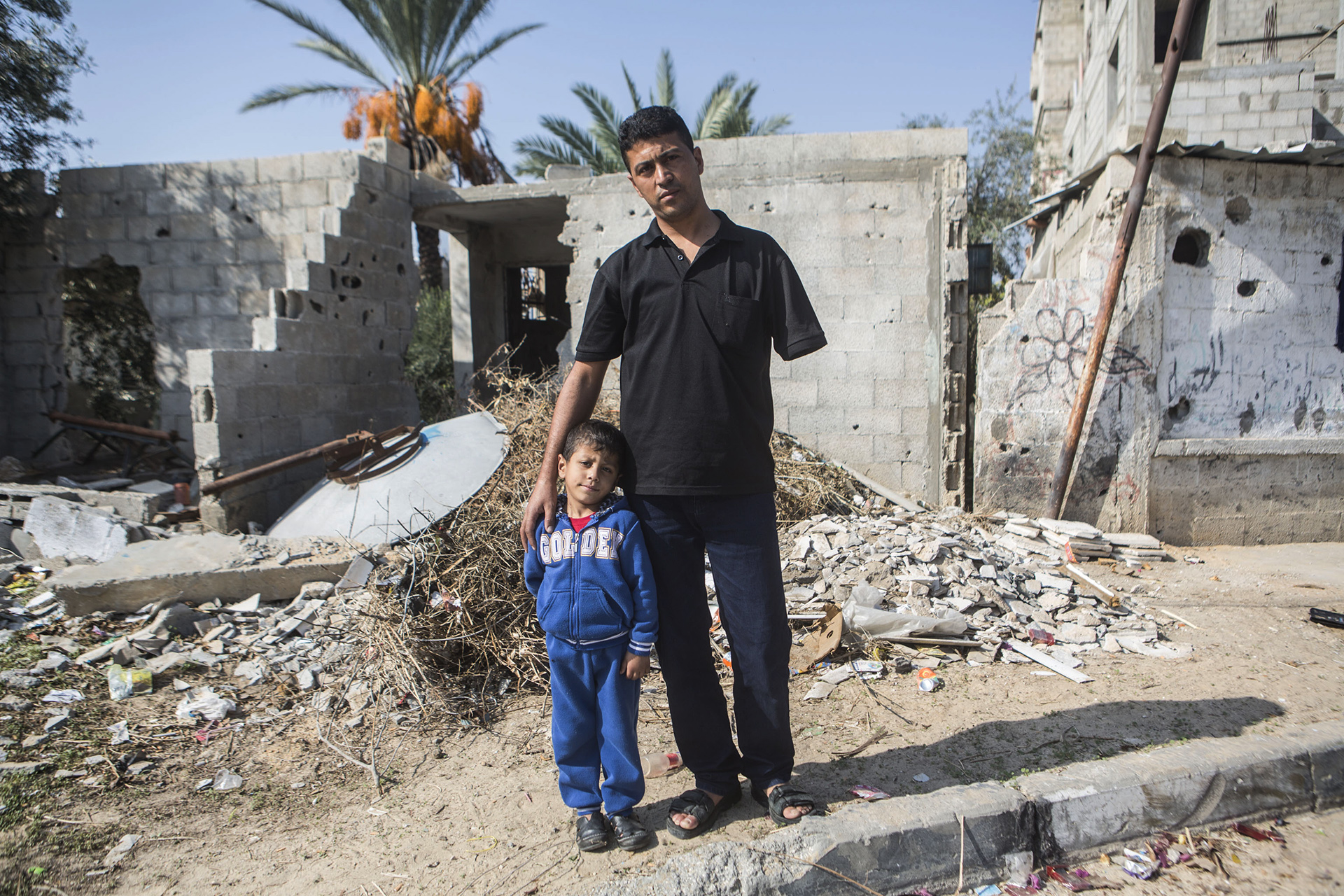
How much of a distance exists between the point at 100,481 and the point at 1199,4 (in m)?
15.9

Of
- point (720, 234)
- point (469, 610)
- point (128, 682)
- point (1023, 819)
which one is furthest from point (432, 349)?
point (1023, 819)

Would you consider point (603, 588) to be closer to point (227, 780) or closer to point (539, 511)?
point (539, 511)

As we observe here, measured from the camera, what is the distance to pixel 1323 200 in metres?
5.84

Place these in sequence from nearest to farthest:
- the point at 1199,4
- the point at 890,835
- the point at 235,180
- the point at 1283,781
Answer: the point at 890,835, the point at 1283,781, the point at 235,180, the point at 1199,4

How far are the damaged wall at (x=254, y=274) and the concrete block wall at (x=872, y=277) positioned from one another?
279cm

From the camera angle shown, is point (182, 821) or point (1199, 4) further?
point (1199, 4)

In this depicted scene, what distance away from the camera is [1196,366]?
5.83 metres

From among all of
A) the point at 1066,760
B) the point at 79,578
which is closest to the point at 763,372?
the point at 1066,760

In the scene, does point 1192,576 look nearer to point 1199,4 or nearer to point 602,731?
point 602,731

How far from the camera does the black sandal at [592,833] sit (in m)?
2.14

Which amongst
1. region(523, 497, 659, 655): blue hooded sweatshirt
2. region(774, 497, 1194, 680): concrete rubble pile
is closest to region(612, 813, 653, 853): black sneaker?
region(523, 497, 659, 655): blue hooded sweatshirt

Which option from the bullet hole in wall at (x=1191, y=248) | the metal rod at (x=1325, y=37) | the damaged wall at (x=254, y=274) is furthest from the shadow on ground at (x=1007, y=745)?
the metal rod at (x=1325, y=37)

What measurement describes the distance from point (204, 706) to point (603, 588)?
95.7 inches

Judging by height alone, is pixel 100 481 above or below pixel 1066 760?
above
